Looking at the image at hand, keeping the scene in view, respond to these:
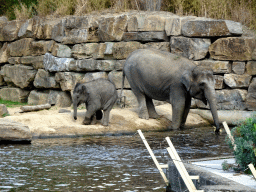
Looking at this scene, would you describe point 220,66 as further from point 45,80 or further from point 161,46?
point 45,80

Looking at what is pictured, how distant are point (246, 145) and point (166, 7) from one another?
13.0m

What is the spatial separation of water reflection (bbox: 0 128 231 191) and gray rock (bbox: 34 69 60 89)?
6.26 metres

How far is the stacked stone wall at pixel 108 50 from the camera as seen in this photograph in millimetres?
15094

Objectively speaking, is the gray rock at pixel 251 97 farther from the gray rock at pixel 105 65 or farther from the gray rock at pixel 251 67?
the gray rock at pixel 105 65

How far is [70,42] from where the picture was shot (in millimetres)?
17547

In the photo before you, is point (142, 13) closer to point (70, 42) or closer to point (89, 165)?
point (70, 42)

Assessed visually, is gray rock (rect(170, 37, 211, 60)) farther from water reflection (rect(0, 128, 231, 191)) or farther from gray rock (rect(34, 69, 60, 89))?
gray rock (rect(34, 69, 60, 89))

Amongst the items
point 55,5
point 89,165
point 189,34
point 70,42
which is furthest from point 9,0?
point 89,165

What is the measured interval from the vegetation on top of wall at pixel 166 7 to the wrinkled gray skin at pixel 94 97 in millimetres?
5153

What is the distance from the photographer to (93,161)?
366 inches

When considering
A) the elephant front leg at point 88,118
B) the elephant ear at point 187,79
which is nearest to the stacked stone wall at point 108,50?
the elephant ear at point 187,79

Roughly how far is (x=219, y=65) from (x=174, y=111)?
8.27ft

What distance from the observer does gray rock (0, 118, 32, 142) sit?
1142 centimetres

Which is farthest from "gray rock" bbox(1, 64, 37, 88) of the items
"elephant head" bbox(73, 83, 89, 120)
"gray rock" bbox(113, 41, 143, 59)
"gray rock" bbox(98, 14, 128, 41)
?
"elephant head" bbox(73, 83, 89, 120)
